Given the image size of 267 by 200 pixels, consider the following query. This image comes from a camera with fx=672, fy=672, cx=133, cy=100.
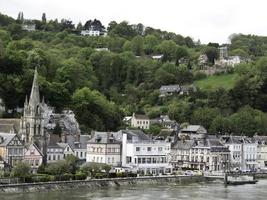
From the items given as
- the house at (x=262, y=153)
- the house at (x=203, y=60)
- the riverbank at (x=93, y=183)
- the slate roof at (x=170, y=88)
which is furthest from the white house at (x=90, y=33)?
the riverbank at (x=93, y=183)

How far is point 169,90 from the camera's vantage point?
117188mm

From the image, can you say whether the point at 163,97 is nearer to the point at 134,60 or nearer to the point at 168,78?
the point at 168,78

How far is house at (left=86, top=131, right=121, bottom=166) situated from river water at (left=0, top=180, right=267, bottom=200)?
8899mm

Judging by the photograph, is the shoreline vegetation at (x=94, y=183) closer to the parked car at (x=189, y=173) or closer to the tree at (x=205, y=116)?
the parked car at (x=189, y=173)

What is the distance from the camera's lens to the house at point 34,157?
199 feet

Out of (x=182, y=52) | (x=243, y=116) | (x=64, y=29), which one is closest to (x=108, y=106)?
(x=243, y=116)

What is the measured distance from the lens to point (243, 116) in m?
97.3

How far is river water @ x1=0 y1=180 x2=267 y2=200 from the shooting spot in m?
49.8

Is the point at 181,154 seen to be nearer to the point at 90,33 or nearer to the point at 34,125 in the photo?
the point at 34,125

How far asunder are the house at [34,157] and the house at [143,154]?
10.6 meters

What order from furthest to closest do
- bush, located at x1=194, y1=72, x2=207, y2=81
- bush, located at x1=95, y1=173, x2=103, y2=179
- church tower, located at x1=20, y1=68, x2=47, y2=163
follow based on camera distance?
bush, located at x1=194, y1=72, x2=207, y2=81, church tower, located at x1=20, y1=68, x2=47, y2=163, bush, located at x1=95, y1=173, x2=103, y2=179

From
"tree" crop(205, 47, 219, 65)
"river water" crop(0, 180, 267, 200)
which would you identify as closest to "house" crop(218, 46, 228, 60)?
"tree" crop(205, 47, 219, 65)

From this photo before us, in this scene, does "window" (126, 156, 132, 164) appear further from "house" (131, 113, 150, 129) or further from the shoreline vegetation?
"house" (131, 113, 150, 129)

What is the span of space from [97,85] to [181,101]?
48.1 feet
